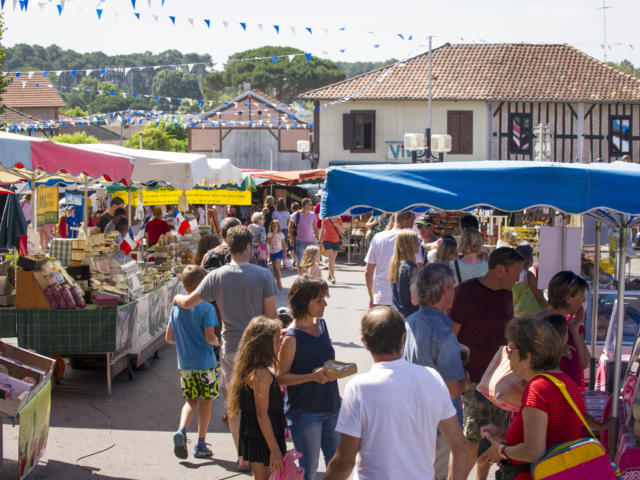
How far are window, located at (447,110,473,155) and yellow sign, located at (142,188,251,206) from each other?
62.9ft

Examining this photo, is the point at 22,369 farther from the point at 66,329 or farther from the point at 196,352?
the point at 66,329

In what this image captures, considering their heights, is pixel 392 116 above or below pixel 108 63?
below

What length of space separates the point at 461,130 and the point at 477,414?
1238 inches

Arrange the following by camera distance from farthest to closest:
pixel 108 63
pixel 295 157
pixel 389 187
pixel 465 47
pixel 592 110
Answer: pixel 108 63, pixel 295 157, pixel 465 47, pixel 592 110, pixel 389 187

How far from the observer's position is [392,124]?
3609cm

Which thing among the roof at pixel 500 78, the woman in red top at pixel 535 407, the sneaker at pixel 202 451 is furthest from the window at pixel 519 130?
the woman in red top at pixel 535 407

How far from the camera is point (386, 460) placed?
3.18 metres

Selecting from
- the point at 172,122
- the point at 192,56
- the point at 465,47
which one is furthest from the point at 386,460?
the point at 192,56

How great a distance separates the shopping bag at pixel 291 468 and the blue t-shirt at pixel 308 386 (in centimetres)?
27

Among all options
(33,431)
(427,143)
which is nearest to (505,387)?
(33,431)

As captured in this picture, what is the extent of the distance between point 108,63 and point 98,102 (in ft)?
109

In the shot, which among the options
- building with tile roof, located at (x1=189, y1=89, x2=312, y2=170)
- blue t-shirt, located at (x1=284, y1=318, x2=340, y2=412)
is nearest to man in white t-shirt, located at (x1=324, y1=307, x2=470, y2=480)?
blue t-shirt, located at (x1=284, y1=318, x2=340, y2=412)

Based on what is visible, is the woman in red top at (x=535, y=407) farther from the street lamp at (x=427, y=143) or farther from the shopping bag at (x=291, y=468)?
the street lamp at (x=427, y=143)

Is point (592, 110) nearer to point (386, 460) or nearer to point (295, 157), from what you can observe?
point (295, 157)
